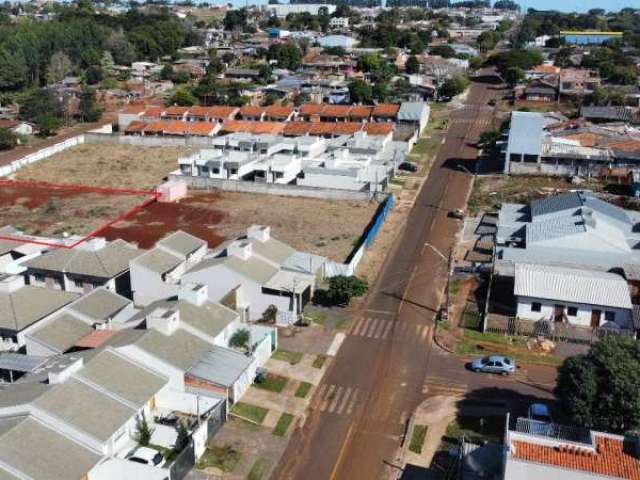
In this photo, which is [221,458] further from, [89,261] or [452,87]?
[452,87]

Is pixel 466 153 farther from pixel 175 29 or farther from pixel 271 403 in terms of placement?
pixel 175 29

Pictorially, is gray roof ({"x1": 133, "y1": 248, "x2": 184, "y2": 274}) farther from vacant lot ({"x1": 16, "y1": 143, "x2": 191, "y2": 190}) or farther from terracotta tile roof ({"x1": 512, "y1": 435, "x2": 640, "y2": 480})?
vacant lot ({"x1": 16, "y1": 143, "x2": 191, "y2": 190})

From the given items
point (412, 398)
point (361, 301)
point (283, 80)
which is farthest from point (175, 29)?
point (412, 398)

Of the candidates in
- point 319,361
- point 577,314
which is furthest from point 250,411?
point 577,314

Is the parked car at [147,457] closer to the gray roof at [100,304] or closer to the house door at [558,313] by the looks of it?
the gray roof at [100,304]

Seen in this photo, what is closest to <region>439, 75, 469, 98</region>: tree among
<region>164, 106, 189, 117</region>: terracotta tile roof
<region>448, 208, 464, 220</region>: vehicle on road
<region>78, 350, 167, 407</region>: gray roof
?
<region>164, 106, 189, 117</region>: terracotta tile roof

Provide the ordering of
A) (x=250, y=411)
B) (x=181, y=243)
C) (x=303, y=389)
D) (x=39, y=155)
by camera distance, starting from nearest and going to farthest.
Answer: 1. (x=250, y=411)
2. (x=303, y=389)
3. (x=181, y=243)
4. (x=39, y=155)
